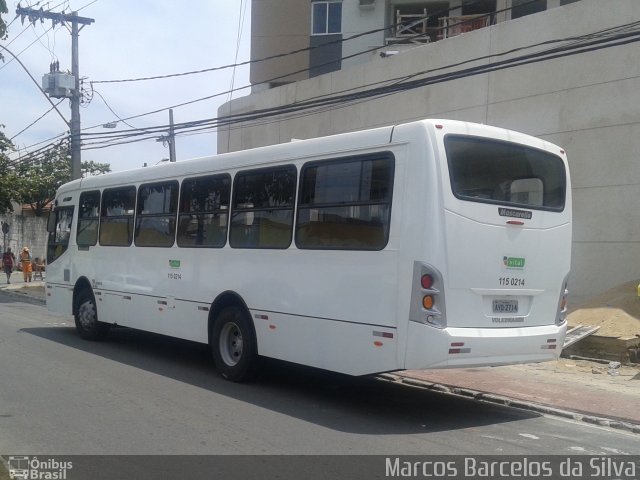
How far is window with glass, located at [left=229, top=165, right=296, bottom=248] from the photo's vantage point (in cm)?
905

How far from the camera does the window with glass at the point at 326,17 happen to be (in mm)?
28109

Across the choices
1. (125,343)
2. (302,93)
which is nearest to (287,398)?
(125,343)

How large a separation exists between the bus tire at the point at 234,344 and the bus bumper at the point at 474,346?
9.28 ft

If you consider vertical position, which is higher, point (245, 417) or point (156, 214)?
point (156, 214)

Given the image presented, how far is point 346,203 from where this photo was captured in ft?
27.0

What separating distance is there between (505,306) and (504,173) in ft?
4.82

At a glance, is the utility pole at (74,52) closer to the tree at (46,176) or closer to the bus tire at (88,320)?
the bus tire at (88,320)

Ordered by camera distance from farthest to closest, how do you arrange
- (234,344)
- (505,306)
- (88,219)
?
(88,219)
(234,344)
(505,306)

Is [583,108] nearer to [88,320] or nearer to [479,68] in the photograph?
[479,68]

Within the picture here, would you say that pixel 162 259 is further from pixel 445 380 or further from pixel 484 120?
pixel 484 120

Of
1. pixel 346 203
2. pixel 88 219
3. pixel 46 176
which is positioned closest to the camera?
pixel 346 203

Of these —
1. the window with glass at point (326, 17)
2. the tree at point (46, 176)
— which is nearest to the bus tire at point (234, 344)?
the window with glass at point (326, 17)

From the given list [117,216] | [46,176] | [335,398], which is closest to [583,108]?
[335,398]

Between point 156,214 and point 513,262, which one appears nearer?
point 513,262
